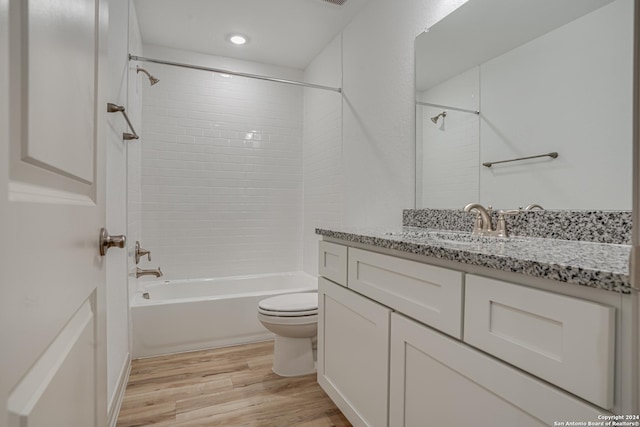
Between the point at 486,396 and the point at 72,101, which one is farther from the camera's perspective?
the point at 486,396

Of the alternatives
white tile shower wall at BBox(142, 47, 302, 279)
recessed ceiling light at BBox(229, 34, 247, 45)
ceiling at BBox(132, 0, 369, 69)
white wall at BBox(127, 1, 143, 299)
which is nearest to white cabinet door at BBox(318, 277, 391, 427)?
white wall at BBox(127, 1, 143, 299)

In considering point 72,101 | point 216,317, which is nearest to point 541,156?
point 72,101

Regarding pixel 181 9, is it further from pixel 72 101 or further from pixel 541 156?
pixel 541 156

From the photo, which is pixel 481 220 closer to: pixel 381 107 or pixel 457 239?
pixel 457 239

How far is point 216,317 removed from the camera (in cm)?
246

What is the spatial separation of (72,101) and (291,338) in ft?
5.79

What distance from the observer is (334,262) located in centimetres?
157

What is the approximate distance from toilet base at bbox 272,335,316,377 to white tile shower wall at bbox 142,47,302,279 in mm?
1342

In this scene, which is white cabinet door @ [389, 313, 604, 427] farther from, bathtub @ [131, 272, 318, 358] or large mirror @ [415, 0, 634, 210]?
bathtub @ [131, 272, 318, 358]

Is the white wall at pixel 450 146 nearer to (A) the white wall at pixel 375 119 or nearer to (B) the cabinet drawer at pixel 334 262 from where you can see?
(A) the white wall at pixel 375 119

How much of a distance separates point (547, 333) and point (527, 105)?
3.36 ft

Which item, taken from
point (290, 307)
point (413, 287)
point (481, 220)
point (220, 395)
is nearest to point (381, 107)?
point (481, 220)

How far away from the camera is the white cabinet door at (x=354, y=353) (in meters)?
1.19

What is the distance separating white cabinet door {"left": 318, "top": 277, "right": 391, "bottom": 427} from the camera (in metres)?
1.19
